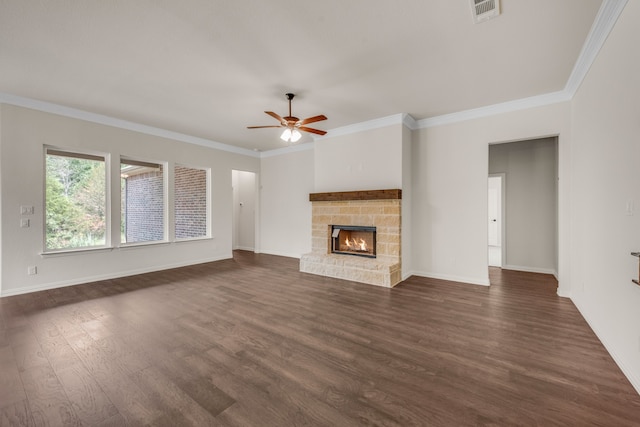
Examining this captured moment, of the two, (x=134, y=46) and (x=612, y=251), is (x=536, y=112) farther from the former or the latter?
(x=134, y=46)

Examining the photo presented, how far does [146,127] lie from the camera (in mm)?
5078

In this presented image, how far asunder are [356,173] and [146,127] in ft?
13.4

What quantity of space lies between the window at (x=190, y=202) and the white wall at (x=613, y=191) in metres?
6.41

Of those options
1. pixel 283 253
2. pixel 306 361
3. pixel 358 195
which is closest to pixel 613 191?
pixel 306 361

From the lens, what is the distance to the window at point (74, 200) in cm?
420

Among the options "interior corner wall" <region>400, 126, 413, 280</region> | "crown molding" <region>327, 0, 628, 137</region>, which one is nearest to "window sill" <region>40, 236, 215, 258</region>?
"crown molding" <region>327, 0, 628, 137</region>

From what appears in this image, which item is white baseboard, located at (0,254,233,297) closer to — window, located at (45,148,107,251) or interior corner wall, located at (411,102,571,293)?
window, located at (45,148,107,251)

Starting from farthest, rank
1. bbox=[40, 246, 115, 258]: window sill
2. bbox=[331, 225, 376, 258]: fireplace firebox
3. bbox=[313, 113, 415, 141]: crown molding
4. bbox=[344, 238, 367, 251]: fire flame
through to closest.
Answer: bbox=[344, 238, 367, 251]: fire flame
bbox=[331, 225, 376, 258]: fireplace firebox
bbox=[313, 113, 415, 141]: crown molding
bbox=[40, 246, 115, 258]: window sill

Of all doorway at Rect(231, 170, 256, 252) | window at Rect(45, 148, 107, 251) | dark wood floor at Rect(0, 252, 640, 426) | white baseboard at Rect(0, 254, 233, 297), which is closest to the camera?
dark wood floor at Rect(0, 252, 640, 426)

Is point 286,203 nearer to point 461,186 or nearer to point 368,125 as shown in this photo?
point 368,125

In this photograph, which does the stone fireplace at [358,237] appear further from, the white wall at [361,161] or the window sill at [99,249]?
the window sill at [99,249]

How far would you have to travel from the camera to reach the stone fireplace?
14.3ft

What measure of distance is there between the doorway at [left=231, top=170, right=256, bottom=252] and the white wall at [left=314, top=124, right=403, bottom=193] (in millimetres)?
2928

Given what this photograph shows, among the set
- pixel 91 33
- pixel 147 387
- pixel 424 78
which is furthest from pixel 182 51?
pixel 147 387
